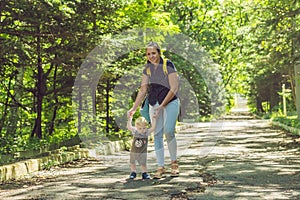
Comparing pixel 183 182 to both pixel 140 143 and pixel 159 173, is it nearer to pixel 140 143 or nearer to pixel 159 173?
pixel 159 173

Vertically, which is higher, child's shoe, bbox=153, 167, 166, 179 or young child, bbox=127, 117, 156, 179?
young child, bbox=127, 117, 156, 179

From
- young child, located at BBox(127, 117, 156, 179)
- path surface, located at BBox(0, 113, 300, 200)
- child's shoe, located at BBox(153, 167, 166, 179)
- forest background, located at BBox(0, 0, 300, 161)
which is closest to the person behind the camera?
path surface, located at BBox(0, 113, 300, 200)

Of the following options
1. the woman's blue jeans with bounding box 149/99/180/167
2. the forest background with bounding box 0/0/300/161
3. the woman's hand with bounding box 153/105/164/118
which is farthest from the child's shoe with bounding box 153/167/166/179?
the forest background with bounding box 0/0/300/161

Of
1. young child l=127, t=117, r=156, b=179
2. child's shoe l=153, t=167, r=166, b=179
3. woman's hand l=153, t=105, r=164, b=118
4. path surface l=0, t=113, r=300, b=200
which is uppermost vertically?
woman's hand l=153, t=105, r=164, b=118

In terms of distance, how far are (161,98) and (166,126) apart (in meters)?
0.44

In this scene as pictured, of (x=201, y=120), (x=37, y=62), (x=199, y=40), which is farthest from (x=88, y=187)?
(x=201, y=120)

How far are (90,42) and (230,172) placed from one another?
4.64 m

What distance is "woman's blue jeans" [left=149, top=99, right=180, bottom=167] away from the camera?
7.88 metres

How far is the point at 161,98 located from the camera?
7.91 m

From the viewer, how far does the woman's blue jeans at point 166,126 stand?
25.8 ft

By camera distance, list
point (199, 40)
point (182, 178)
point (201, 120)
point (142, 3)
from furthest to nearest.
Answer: point (201, 120)
point (199, 40)
point (142, 3)
point (182, 178)

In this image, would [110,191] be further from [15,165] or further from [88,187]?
[15,165]

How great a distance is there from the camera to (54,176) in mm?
8805

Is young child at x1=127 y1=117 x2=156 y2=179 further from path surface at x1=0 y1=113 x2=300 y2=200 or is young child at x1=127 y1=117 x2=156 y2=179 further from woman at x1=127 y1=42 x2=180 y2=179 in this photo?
path surface at x1=0 y1=113 x2=300 y2=200
